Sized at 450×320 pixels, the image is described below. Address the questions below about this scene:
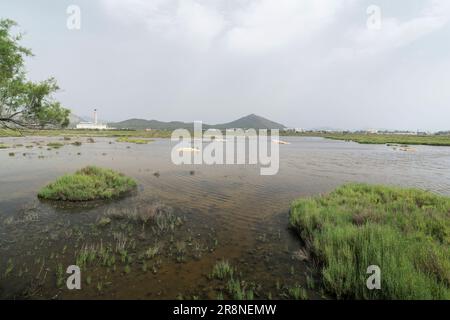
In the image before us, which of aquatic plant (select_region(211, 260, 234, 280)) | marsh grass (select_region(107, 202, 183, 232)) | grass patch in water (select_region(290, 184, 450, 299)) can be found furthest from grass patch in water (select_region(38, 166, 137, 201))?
grass patch in water (select_region(290, 184, 450, 299))

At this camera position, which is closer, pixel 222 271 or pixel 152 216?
pixel 222 271

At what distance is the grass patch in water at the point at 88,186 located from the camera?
14.4 metres

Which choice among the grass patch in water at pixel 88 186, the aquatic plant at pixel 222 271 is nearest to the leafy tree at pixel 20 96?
the grass patch in water at pixel 88 186

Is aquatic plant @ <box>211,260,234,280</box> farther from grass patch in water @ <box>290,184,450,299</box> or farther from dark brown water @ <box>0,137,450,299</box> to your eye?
grass patch in water @ <box>290,184,450,299</box>

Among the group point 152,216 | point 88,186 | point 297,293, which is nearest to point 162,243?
point 152,216

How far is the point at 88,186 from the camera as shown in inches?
611

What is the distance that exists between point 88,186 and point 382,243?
1766 cm

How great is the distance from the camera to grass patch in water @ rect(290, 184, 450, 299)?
18.8 feet

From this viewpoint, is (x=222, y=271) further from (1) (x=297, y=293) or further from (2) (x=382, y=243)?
(2) (x=382, y=243)

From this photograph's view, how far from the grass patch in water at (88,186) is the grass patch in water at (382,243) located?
13.1 metres

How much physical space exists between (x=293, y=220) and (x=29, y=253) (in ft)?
38.4

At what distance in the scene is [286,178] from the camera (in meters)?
23.5
